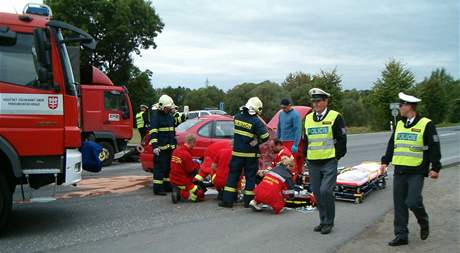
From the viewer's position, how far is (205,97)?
8194 cm

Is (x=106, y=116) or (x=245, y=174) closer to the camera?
(x=245, y=174)

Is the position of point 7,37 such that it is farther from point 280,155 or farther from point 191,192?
point 280,155

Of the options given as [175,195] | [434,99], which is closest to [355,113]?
[434,99]

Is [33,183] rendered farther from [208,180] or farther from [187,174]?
[208,180]

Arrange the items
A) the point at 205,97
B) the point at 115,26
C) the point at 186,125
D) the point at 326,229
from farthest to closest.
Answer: the point at 205,97 → the point at 115,26 → the point at 186,125 → the point at 326,229

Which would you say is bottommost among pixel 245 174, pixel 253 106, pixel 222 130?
pixel 245 174

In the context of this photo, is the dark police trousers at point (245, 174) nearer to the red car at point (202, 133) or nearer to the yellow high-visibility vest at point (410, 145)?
the red car at point (202, 133)

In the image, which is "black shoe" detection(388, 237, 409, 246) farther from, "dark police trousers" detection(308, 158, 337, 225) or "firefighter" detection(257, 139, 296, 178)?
"firefighter" detection(257, 139, 296, 178)

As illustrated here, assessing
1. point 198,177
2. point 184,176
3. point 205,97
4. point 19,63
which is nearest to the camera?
point 19,63

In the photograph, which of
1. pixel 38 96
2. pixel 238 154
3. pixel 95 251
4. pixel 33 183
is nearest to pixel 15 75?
pixel 38 96

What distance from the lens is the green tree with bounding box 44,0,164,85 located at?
43094 mm

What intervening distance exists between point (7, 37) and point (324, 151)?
4533mm

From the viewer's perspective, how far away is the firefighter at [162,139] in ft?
30.7

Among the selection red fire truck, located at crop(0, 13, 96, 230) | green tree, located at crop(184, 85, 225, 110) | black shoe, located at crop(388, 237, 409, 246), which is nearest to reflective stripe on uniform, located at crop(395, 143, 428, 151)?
black shoe, located at crop(388, 237, 409, 246)
